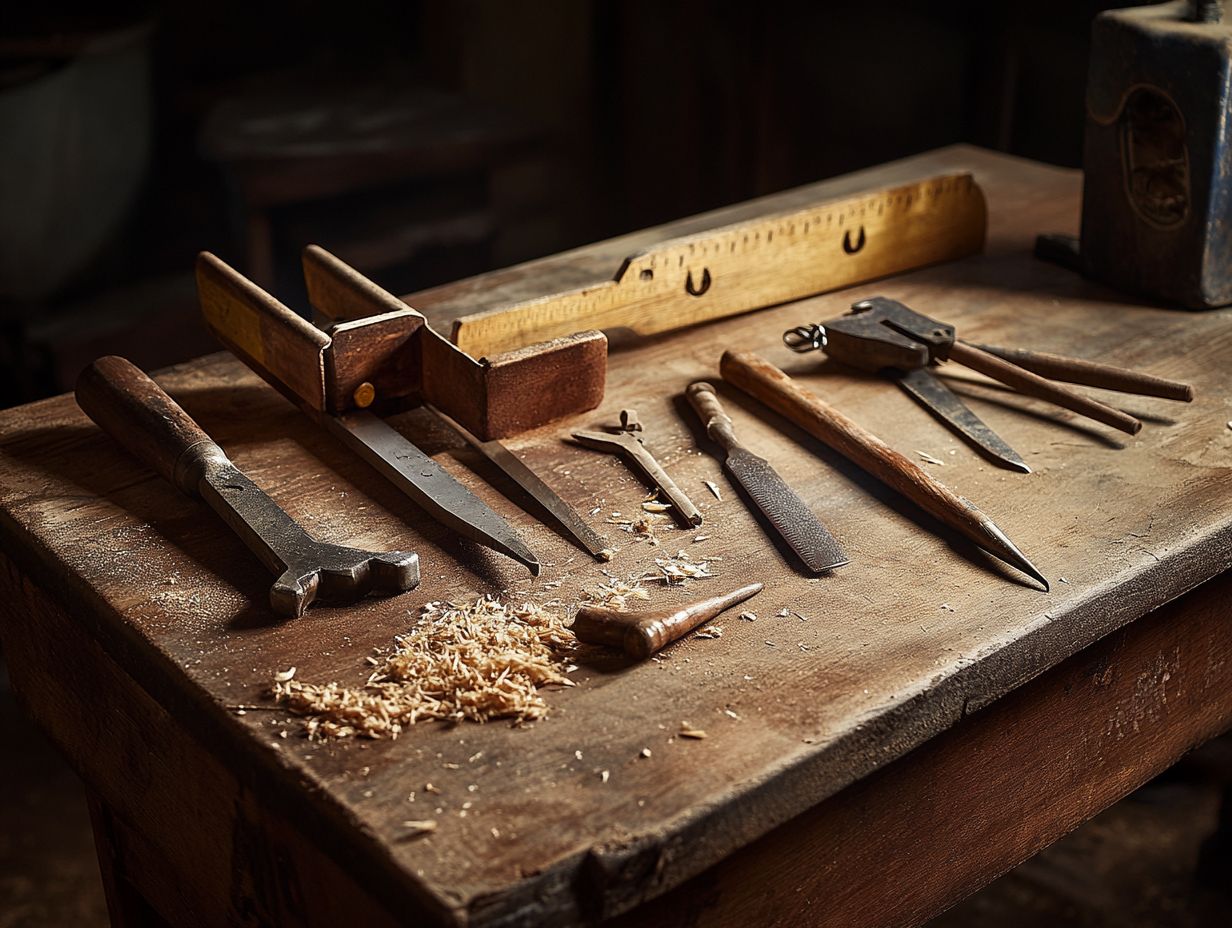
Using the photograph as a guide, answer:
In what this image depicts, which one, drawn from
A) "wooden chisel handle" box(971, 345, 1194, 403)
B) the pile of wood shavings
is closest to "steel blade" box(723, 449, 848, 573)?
the pile of wood shavings

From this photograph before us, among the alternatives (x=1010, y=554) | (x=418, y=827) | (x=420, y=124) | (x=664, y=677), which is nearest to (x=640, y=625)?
(x=664, y=677)

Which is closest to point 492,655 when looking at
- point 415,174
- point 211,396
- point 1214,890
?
point 211,396

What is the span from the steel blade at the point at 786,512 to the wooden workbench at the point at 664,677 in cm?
2

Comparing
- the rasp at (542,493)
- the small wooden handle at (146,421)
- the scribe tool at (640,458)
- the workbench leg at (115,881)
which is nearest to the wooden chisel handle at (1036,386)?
the scribe tool at (640,458)

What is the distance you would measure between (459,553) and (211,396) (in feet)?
1.38

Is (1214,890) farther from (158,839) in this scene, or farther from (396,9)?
(396,9)

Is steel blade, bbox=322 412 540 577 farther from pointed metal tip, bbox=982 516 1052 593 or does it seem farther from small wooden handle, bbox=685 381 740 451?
pointed metal tip, bbox=982 516 1052 593

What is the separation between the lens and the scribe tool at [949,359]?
4.48ft

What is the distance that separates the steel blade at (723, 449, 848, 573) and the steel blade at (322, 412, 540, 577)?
22 cm

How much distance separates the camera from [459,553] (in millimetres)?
1146

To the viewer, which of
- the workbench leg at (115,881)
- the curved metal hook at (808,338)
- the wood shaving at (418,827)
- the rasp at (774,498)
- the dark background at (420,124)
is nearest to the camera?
the wood shaving at (418,827)

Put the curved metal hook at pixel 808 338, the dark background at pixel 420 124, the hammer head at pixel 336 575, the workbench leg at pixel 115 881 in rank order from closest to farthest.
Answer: the hammer head at pixel 336 575
the workbench leg at pixel 115 881
the curved metal hook at pixel 808 338
the dark background at pixel 420 124

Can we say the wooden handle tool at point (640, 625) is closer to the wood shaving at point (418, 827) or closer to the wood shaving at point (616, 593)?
the wood shaving at point (616, 593)

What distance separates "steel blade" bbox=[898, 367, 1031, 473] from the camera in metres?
1.30
